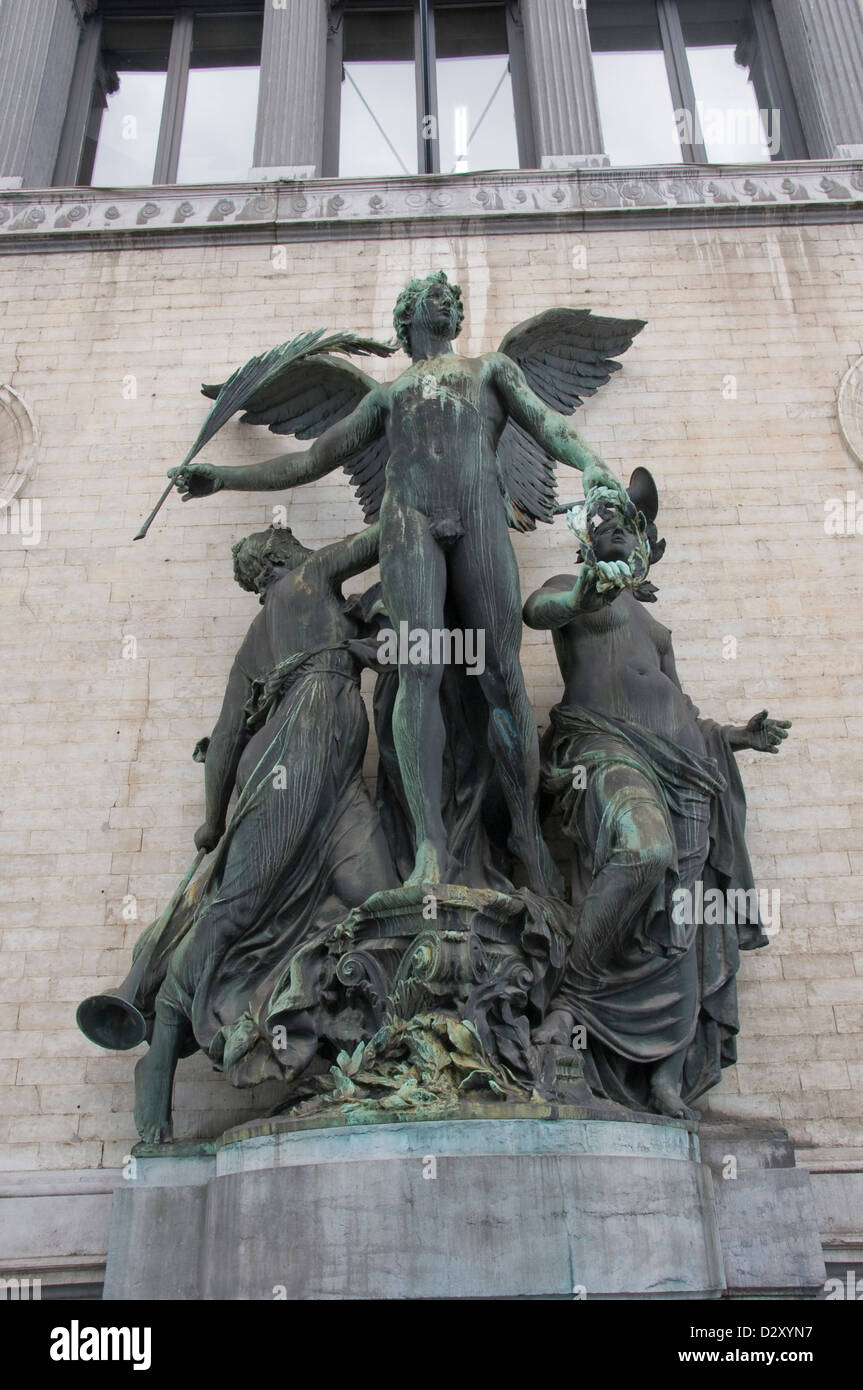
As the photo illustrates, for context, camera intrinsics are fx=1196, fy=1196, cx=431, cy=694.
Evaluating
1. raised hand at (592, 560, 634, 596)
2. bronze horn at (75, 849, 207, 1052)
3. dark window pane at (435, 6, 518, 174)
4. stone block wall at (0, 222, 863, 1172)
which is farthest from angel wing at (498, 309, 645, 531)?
bronze horn at (75, 849, 207, 1052)

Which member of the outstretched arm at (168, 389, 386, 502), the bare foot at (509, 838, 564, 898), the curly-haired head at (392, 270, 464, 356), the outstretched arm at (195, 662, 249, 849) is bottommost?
the bare foot at (509, 838, 564, 898)

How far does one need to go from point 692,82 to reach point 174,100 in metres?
4.25

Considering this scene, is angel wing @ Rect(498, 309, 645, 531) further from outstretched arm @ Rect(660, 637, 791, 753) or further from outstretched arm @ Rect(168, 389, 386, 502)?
outstretched arm @ Rect(660, 637, 791, 753)

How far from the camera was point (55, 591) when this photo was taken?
23.4 ft

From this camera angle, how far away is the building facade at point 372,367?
5941 mm

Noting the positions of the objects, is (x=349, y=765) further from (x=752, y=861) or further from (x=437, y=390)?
(x=752, y=861)

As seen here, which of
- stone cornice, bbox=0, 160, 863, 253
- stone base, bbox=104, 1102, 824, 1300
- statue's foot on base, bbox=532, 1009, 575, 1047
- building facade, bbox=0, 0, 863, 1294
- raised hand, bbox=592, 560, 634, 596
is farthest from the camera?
stone cornice, bbox=0, 160, 863, 253

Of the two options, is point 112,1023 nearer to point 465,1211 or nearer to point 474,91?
point 465,1211

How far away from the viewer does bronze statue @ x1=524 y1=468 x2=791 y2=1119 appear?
503cm

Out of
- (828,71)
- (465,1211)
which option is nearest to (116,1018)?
(465,1211)

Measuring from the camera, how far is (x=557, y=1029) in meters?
4.82

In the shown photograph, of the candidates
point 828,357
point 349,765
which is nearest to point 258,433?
point 349,765

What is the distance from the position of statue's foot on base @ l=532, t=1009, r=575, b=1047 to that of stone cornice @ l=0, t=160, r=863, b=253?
219 inches

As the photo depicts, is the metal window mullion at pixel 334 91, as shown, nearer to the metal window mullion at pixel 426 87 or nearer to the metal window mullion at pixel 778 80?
the metal window mullion at pixel 426 87
